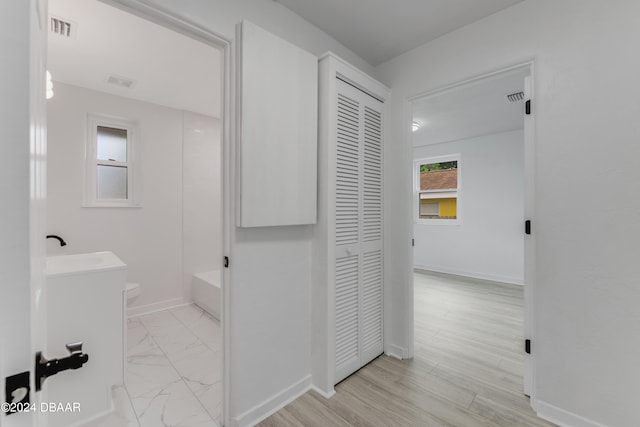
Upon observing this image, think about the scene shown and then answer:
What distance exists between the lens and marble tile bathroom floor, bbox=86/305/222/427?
5.55 ft

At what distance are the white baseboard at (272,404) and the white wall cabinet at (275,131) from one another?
3.62ft

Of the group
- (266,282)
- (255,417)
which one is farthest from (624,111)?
(255,417)

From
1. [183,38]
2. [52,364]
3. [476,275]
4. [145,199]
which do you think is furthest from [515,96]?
[145,199]

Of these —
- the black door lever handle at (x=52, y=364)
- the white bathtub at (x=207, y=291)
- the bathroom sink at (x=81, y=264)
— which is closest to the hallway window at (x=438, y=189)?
the white bathtub at (x=207, y=291)

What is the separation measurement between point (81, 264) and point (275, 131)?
147 cm

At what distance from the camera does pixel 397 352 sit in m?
2.39

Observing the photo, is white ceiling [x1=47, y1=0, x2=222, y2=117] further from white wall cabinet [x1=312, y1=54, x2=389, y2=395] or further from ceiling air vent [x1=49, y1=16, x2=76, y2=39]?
white wall cabinet [x1=312, y1=54, x2=389, y2=395]

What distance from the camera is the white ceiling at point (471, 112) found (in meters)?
2.96

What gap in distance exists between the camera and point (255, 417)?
5.41 ft

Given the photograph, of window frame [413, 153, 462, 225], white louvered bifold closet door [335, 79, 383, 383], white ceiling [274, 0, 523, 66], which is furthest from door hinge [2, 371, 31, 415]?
window frame [413, 153, 462, 225]

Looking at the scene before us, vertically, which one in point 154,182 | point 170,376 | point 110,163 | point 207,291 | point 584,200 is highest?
point 110,163

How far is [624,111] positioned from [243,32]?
2.11 meters

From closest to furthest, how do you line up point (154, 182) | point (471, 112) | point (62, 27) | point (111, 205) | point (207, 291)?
point (62, 27)
point (111, 205)
point (207, 291)
point (154, 182)
point (471, 112)

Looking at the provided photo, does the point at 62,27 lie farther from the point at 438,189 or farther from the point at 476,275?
the point at 476,275
